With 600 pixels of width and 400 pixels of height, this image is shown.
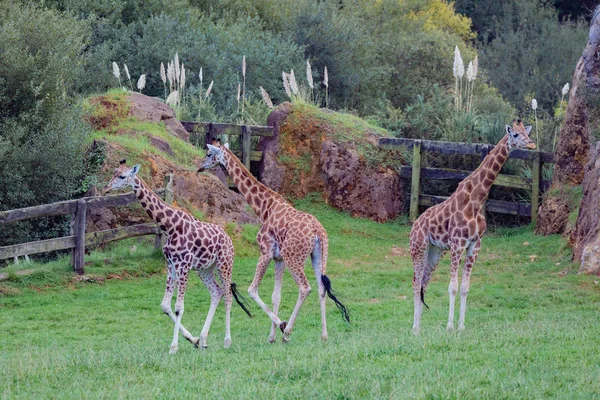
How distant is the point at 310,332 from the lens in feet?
44.7

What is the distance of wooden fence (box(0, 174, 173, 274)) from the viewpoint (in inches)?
629

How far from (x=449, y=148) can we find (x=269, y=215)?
11450 mm

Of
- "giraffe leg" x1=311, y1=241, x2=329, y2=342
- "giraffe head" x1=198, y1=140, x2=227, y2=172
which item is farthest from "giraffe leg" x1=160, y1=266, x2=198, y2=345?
"giraffe head" x1=198, y1=140, x2=227, y2=172

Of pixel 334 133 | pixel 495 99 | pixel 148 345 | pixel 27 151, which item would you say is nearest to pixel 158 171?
pixel 27 151

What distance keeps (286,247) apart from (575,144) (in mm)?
11110

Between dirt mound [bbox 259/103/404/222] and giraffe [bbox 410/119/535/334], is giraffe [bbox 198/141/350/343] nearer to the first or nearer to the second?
giraffe [bbox 410/119/535/334]

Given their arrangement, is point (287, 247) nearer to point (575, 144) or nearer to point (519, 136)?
point (519, 136)

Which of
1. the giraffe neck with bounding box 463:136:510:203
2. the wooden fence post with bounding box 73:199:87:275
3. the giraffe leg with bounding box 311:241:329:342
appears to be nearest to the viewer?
the giraffe leg with bounding box 311:241:329:342

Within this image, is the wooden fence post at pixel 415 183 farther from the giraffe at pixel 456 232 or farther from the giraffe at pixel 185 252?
the giraffe at pixel 185 252

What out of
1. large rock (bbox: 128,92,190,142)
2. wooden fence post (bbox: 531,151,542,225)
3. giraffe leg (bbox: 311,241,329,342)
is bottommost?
giraffe leg (bbox: 311,241,329,342)

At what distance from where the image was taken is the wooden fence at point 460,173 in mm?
22656

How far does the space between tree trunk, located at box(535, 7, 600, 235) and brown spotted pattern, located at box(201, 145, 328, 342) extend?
9.92 m

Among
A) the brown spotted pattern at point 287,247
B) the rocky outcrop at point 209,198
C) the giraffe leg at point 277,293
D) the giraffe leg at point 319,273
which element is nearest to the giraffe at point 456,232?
the giraffe leg at point 319,273

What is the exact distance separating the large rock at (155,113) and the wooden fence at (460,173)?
17.3 feet
